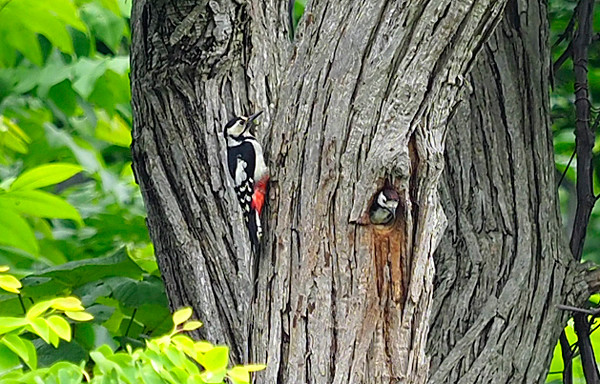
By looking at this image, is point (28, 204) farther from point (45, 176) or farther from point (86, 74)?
point (86, 74)

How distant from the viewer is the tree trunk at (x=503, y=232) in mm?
2199

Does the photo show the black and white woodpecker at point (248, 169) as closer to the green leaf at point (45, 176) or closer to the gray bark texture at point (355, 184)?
the gray bark texture at point (355, 184)

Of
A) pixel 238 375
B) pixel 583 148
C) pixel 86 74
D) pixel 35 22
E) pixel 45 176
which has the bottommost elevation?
A: pixel 238 375

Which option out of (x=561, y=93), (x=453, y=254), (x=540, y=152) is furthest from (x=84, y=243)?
(x=561, y=93)

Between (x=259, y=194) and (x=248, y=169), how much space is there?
152 millimetres

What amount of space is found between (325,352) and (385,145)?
0.38 metres

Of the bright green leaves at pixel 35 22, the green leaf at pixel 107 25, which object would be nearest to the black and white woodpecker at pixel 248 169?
the bright green leaves at pixel 35 22

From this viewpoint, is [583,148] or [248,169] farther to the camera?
[583,148]

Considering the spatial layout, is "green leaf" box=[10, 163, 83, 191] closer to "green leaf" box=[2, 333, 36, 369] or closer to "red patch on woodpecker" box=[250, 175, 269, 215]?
"red patch on woodpecker" box=[250, 175, 269, 215]

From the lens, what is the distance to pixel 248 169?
6.40ft

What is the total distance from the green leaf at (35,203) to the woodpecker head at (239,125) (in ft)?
1.33

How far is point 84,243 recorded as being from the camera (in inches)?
116

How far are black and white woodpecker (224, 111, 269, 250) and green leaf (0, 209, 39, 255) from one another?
49cm

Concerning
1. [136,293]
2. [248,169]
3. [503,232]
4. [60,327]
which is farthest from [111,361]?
[503,232]
